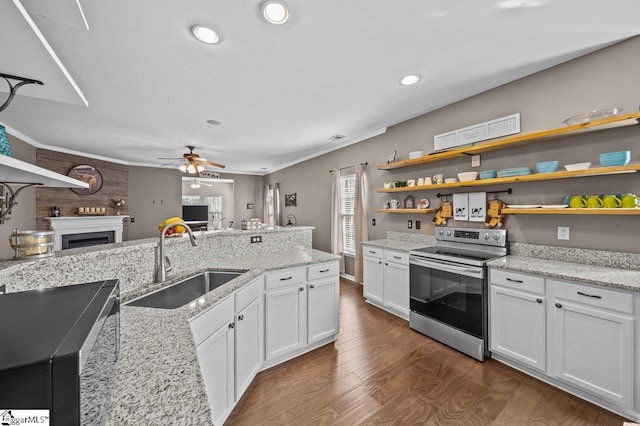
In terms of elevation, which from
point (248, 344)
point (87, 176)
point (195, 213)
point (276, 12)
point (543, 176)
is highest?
point (276, 12)

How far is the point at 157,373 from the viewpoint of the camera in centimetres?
73

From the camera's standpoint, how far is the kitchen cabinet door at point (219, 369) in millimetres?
1389

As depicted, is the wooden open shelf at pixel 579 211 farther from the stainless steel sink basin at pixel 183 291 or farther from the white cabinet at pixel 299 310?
the stainless steel sink basin at pixel 183 291

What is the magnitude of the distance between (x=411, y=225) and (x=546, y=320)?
187cm

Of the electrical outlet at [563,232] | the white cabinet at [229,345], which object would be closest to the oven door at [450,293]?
the electrical outlet at [563,232]

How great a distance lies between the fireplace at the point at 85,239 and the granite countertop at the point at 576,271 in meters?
7.08

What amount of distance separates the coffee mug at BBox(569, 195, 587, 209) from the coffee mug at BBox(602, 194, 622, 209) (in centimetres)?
12

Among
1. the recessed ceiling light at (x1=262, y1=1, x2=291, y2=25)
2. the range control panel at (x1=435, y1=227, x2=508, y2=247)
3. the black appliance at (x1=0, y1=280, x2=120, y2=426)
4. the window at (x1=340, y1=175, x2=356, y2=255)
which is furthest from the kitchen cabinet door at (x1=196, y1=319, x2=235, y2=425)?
the window at (x1=340, y1=175, x2=356, y2=255)

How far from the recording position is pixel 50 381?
0.39 meters

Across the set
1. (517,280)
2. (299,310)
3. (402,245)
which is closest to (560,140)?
(517,280)

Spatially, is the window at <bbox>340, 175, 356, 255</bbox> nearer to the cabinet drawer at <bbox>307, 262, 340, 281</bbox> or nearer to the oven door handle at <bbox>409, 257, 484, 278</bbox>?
the oven door handle at <bbox>409, 257, 484, 278</bbox>

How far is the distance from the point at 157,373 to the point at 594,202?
10.1 feet

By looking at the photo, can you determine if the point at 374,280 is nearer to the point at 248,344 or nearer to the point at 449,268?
the point at 449,268

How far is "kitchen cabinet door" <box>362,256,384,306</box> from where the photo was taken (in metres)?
3.39
